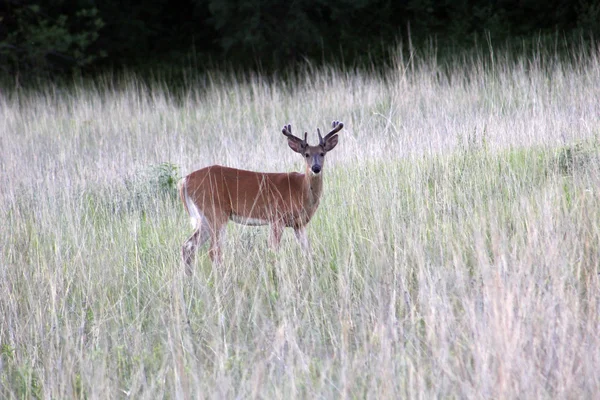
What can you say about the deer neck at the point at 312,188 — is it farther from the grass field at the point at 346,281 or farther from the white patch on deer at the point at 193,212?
the white patch on deer at the point at 193,212

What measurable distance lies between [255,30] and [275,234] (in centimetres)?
1055

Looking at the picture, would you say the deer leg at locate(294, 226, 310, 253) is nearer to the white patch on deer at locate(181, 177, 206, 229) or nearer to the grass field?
the grass field

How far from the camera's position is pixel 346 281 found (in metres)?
3.80

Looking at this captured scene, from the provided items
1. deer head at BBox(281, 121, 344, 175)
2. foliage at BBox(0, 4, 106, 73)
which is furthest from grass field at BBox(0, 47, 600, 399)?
foliage at BBox(0, 4, 106, 73)

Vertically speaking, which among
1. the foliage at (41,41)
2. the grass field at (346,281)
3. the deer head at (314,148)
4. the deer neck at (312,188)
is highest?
the foliage at (41,41)

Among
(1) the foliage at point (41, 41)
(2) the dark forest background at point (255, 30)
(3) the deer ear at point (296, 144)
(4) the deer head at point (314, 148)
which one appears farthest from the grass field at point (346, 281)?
(2) the dark forest background at point (255, 30)

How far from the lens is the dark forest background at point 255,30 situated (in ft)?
Result: 49.2

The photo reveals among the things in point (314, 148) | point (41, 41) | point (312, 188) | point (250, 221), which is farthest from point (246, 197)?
point (41, 41)

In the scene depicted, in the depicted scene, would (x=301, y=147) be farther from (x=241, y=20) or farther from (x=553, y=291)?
(x=241, y=20)

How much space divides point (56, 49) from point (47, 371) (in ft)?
40.5

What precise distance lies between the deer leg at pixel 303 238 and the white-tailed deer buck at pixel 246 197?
72 millimetres

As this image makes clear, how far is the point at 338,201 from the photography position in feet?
18.1

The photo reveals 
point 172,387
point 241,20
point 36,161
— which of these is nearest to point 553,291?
point 172,387

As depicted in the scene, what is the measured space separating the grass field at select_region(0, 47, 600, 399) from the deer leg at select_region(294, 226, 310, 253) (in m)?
0.05
